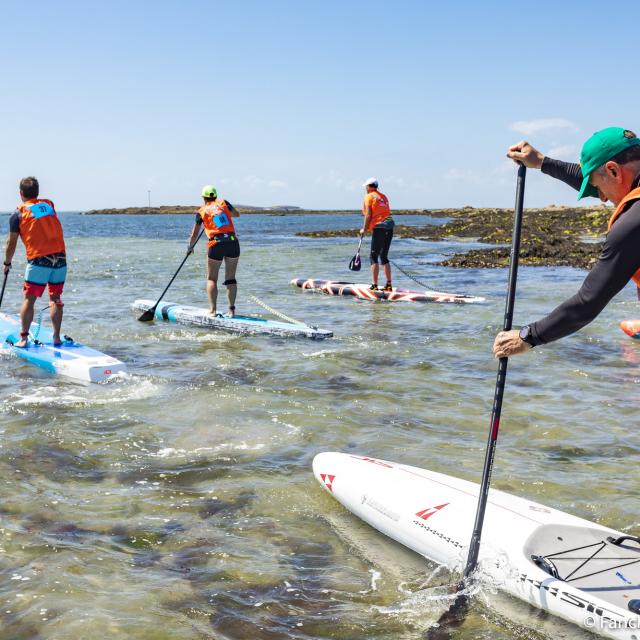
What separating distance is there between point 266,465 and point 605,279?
3856 mm

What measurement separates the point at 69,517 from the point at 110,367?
3.95m

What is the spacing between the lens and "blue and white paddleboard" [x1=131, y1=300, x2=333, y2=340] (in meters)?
11.7

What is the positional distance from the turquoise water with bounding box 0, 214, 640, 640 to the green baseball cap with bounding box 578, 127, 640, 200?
2540 mm

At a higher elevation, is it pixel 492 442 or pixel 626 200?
pixel 626 200

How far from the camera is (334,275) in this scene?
2392 cm

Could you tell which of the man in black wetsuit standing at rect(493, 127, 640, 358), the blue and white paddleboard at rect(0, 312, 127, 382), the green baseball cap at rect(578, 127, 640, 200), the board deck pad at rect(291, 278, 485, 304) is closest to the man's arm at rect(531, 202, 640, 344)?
the man in black wetsuit standing at rect(493, 127, 640, 358)

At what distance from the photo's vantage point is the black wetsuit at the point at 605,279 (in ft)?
10.2

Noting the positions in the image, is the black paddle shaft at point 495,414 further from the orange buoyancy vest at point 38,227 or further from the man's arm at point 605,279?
the orange buoyancy vest at point 38,227

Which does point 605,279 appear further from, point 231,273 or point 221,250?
point 231,273

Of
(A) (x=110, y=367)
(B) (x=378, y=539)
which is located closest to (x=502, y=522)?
(B) (x=378, y=539)

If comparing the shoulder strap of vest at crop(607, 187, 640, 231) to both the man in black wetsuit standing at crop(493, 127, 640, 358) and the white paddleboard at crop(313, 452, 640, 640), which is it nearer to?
the man in black wetsuit standing at crop(493, 127, 640, 358)

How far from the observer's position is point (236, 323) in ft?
40.5

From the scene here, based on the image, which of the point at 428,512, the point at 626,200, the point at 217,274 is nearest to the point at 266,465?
the point at 428,512

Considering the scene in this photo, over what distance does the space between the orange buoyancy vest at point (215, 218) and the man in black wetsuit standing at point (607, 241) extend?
893 cm
